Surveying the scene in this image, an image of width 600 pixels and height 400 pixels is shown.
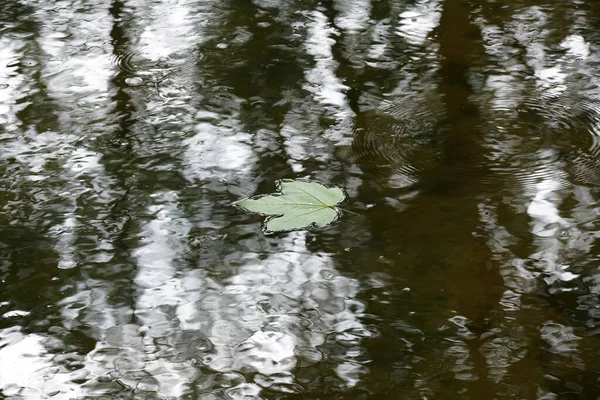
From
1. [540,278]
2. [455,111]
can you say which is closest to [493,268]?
[540,278]

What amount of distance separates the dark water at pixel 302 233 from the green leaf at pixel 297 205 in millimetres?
36

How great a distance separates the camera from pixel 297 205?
1.76 metres

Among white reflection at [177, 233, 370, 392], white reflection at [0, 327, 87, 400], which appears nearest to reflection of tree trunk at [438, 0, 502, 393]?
white reflection at [177, 233, 370, 392]

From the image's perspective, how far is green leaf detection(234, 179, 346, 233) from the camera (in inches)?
67.5

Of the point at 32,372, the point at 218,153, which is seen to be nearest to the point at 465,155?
the point at 218,153

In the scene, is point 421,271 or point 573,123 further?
point 573,123

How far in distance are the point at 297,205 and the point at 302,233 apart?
0.30 feet

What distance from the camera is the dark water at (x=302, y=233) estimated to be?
1358mm

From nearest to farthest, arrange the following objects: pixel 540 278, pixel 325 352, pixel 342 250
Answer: pixel 325 352 < pixel 540 278 < pixel 342 250

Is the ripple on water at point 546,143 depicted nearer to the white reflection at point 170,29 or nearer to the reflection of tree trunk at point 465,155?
the reflection of tree trunk at point 465,155

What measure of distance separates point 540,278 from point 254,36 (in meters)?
1.45

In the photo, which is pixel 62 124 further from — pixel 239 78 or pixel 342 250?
Answer: pixel 342 250

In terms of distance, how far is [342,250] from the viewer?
163 cm

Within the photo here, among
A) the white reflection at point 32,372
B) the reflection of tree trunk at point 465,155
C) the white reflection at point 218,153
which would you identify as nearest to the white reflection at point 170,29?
the white reflection at point 218,153
